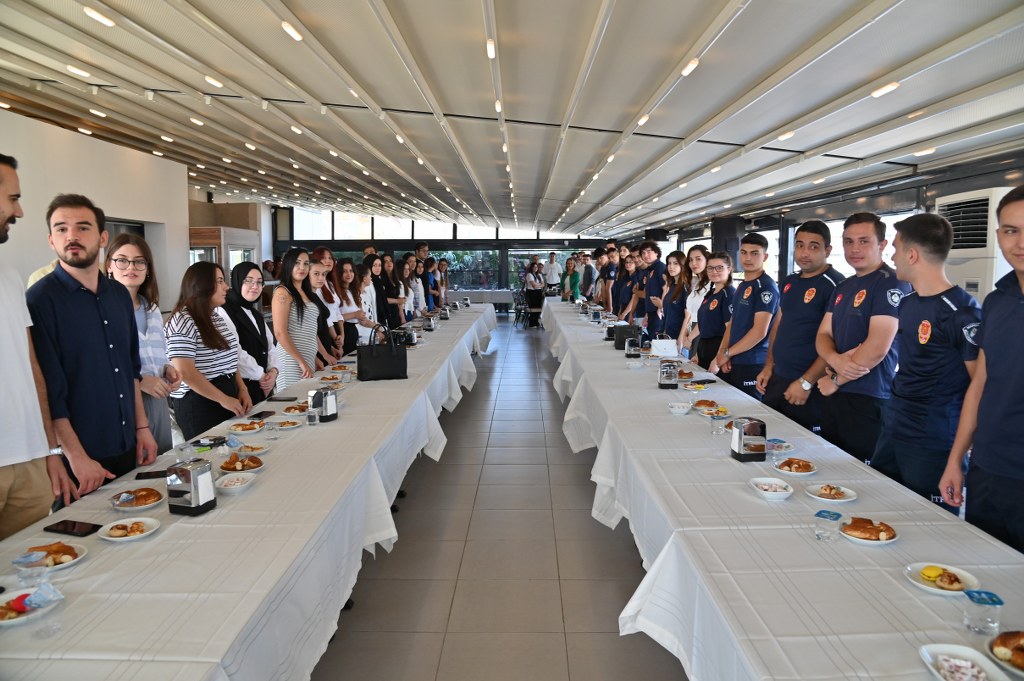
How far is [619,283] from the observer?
9672 mm

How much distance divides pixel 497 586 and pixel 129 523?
5.53ft

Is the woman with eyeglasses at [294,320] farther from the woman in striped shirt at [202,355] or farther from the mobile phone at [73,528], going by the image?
the mobile phone at [73,528]

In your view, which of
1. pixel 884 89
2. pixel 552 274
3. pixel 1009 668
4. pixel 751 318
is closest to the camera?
pixel 1009 668

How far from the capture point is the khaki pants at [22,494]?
2.14 meters

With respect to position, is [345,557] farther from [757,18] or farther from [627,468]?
[757,18]

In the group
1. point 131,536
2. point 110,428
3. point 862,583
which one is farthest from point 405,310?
point 862,583

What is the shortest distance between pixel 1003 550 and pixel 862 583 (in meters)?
0.49

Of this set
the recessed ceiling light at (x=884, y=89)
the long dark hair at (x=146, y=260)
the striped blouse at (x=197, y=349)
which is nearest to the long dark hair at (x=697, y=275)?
the recessed ceiling light at (x=884, y=89)

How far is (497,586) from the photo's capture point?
3.06 meters

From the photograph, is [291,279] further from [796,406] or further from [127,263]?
[796,406]

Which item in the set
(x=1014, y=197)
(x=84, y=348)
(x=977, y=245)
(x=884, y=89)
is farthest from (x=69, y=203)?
(x=977, y=245)

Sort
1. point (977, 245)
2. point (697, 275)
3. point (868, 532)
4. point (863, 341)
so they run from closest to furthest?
point (868, 532) < point (863, 341) < point (977, 245) < point (697, 275)

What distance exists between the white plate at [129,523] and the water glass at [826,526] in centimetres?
191

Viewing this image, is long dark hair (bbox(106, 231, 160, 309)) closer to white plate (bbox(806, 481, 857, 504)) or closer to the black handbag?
the black handbag
